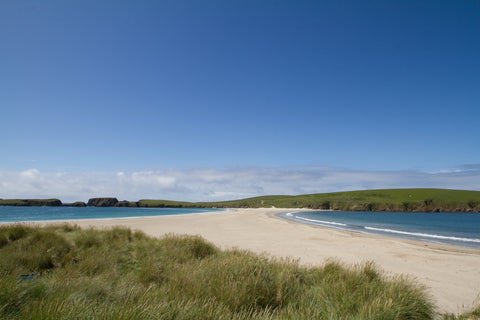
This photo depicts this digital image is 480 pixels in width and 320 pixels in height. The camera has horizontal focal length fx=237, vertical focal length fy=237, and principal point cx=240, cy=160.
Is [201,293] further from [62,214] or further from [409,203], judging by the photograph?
[409,203]

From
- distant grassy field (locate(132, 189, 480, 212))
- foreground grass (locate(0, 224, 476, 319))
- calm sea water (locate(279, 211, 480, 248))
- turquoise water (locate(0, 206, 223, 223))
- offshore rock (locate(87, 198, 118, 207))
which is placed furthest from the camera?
offshore rock (locate(87, 198, 118, 207))

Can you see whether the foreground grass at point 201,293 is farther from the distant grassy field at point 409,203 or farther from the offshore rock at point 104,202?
the offshore rock at point 104,202

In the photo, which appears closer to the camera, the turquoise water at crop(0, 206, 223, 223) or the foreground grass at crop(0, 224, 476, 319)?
the foreground grass at crop(0, 224, 476, 319)

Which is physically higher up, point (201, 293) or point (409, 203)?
point (201, 293)

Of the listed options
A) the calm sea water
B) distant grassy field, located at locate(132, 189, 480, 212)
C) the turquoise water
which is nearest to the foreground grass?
the calm sea water

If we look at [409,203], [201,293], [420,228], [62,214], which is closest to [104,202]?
[62,214]

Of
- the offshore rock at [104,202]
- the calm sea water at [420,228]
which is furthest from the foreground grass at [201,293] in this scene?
the offshore rock at [104,202]

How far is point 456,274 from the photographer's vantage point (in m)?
8.41

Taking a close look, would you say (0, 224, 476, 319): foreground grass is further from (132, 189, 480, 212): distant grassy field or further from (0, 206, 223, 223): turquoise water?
(132, 189, 480, 212): distant grassy field

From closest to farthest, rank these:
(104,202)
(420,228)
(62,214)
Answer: (420,228) → (62,214) → (104,202)

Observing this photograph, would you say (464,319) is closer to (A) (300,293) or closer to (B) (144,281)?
(A) (300,293)

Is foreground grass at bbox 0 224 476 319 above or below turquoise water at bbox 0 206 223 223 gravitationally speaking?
above

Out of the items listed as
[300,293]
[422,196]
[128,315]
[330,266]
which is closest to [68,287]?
[128,315]

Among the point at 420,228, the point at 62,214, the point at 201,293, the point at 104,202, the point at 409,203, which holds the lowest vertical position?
the point at 409,203
